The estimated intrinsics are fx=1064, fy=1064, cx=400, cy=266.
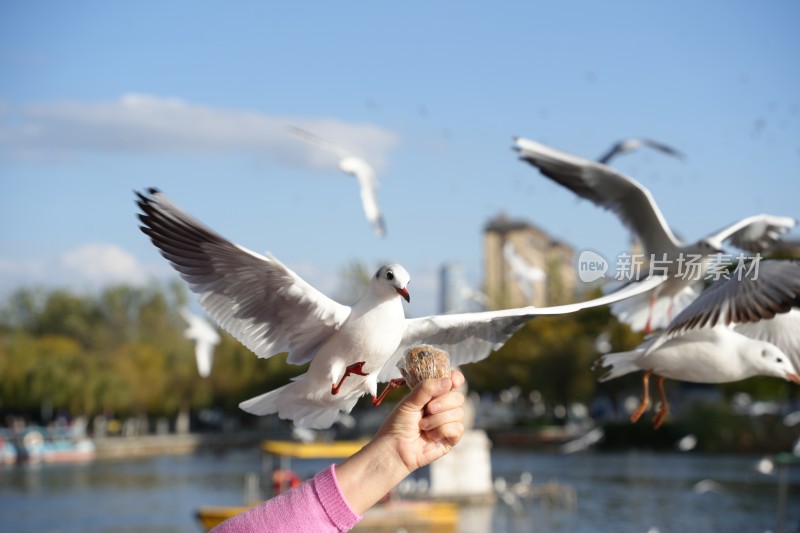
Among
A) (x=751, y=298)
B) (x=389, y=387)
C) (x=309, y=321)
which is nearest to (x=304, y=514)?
(x=389, y=387)

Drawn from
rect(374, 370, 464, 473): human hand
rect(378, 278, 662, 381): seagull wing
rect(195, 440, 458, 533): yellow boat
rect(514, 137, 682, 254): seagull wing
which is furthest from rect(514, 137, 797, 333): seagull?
rect(195, 440, 458, 533): yellow boat

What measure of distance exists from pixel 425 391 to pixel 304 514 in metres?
0.35

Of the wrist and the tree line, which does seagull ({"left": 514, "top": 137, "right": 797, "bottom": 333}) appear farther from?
the tree line

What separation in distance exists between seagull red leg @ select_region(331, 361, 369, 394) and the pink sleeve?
1264 millimetres

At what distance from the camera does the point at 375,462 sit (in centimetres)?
218

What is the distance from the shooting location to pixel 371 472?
2182 mm

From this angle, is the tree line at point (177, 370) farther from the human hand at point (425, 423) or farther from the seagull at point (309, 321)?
the human hand at point (425, 423)

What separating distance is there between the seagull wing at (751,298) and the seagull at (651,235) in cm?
45

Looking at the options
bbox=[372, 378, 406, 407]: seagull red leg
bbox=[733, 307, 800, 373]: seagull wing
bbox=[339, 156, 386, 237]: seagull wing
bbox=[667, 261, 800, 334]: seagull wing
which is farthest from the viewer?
bbox=[339, 156, 386, 237]: seagull wing

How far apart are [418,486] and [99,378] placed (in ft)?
84.5

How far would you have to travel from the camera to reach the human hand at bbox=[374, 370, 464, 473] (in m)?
2.15

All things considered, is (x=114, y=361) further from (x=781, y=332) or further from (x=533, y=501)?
(x=781, y=332)

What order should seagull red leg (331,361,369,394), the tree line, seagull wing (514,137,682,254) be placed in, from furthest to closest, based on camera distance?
1. the tree line
2. seagull wing (514,137,682,254)
3. seagull red leg (331,361,369,394)

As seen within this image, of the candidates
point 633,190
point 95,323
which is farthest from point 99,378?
point 633,190
